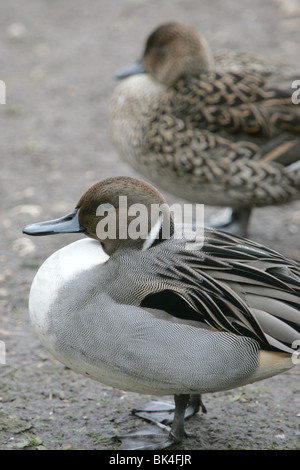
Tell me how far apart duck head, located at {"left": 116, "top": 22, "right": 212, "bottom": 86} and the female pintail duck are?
1.71 m

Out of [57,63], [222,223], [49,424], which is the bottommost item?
[49,424]

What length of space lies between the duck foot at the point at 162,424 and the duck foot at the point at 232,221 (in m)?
1.38

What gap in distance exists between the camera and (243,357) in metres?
2.67

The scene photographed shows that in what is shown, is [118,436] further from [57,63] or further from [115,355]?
[57,63]

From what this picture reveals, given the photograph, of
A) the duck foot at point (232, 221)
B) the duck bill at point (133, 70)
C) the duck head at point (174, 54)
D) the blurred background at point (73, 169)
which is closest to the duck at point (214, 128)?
the duck head at point (174, 54)

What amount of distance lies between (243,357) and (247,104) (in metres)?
1.85

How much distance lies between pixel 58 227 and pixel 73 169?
8.66 feet

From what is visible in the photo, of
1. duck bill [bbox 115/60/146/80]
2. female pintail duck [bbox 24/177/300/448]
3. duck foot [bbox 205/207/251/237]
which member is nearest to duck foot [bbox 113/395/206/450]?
female pintail duck [bbox 24/177/300/448]

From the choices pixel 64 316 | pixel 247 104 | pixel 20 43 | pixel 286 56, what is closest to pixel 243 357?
pixel 64 316

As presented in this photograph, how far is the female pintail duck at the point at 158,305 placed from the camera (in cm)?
264

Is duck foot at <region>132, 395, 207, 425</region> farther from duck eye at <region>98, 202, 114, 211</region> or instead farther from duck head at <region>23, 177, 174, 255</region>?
duck eye at <region>98, 202, 114, 211</region>

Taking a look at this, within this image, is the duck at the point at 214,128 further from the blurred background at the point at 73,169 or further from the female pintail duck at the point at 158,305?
the female pintail duck at the point at 158,305

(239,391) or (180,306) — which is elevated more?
(180,306)

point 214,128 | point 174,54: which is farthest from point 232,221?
point 174,54
